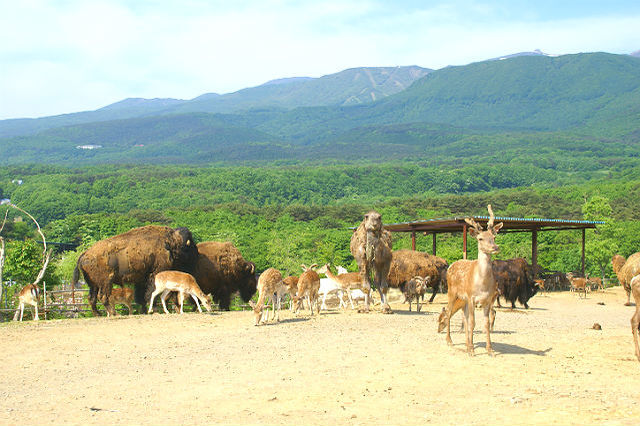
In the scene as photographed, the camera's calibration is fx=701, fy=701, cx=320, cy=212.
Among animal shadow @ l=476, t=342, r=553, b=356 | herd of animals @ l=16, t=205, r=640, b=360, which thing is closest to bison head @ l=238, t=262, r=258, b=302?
herd of animals @ l=16, t=205, r=640, b=360

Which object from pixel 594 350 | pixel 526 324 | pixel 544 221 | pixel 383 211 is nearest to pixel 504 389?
pixel 594 350

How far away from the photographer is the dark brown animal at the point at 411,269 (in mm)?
21469

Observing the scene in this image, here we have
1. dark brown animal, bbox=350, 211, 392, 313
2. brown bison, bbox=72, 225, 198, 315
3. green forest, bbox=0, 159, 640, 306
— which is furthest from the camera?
green forest, bbox=0, 159, 640, 306

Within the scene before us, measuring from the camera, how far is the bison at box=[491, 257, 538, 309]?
2016 cm

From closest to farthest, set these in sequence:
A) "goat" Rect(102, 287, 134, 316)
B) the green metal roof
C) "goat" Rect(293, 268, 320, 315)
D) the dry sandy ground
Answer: the dry sandy ground, "goat" Rect(293, 268, 320, 315), "goat" Rect(102, 287, 134, 316), the green metal roof

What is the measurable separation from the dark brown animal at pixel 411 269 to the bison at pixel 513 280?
2.12m

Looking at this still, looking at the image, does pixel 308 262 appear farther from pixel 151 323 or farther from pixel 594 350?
pixel 594 350

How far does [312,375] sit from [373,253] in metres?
7.40

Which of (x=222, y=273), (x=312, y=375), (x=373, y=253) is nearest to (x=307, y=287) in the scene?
(x=373, y=253)

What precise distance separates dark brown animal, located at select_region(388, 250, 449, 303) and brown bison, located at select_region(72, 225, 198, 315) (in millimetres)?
6437

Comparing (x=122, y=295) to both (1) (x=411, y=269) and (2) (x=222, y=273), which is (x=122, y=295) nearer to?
(2) (x=222, y=273)

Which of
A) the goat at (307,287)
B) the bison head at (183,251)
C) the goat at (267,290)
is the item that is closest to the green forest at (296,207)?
the bison head at (183,251)

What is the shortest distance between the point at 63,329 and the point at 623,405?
10.7 metres

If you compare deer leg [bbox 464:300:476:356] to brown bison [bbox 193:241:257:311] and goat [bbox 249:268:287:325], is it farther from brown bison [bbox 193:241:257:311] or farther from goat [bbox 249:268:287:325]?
brown bison [bbox 193:241:257:311]
